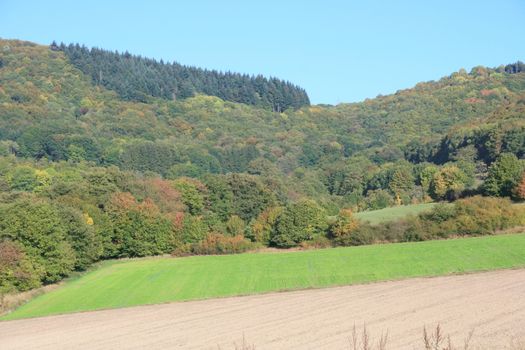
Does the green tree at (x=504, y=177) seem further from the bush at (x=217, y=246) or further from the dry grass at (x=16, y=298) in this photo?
the dry grass at (x=16, y=298)

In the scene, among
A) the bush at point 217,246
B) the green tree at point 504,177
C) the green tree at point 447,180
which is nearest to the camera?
the green tree at point 504,177

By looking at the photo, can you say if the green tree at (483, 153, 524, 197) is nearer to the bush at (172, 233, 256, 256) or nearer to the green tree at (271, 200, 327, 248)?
the green tree at (271, 200, 327, 248)

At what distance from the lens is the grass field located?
168 feet

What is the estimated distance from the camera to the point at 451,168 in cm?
11856

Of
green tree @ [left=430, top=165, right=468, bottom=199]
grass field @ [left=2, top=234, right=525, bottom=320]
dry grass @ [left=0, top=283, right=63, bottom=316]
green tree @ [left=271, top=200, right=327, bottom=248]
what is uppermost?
green tree @ [left=430, top=165, right=468, bottom=199]

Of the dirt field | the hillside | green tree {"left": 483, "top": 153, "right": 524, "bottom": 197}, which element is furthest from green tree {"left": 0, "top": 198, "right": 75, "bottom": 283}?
green tree {"left": 483, "top": 153, "right": 524, "bottom": 197}

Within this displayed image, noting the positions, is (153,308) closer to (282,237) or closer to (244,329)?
(244,329)

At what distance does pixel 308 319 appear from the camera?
34.4m

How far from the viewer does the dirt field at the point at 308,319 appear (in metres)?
28.9

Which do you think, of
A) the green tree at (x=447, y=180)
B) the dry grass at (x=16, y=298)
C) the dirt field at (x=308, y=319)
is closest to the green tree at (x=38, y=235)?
the dry grass at (x=16, y=298)

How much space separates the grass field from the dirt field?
368 cm

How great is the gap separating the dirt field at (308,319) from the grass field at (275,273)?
12.1 feet

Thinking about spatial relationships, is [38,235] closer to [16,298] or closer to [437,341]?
[16,298]

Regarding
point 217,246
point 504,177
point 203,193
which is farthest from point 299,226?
point 203,193
